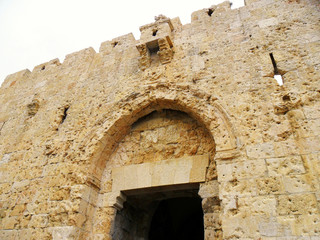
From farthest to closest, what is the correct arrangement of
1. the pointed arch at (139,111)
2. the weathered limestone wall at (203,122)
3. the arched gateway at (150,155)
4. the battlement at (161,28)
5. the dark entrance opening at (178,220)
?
the dark entrance opening at (178,220), the battlement at (161,28), the pointed arch at (139,111), the arched gateway at (150,155), the weathered limestone wall at (203,122)

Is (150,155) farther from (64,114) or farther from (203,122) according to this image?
(64,114)

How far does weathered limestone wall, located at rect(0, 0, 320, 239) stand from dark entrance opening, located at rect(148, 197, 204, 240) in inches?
77.9

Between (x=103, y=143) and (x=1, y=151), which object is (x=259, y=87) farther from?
(x=1, y=151)

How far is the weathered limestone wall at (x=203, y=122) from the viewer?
9.46 feet

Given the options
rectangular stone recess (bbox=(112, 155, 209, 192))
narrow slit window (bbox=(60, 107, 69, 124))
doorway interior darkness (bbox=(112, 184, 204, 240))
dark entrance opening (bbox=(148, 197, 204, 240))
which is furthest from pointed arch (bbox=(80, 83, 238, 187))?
dark entrance opening (bbox=(148, 197, 204, 240))

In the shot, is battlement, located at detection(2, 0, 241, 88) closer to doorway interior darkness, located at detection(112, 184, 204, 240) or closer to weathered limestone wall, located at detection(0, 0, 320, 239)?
weathered limestone wall, located at detection(0, 0, 320, 239)

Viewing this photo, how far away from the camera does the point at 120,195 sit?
13.5 feet

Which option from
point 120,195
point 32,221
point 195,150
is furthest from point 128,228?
point 195,150

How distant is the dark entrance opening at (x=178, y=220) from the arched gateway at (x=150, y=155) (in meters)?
0.75

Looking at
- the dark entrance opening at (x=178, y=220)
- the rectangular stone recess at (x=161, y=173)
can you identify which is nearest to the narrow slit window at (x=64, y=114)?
the rectangular stone recess at (x=161, y=173)

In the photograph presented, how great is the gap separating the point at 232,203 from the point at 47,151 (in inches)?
137

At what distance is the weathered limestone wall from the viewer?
2885mm

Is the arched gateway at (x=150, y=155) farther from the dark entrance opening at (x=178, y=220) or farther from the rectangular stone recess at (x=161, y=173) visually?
the dark entrance opening at (x=178, y=220)

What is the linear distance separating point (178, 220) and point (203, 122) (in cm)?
448
